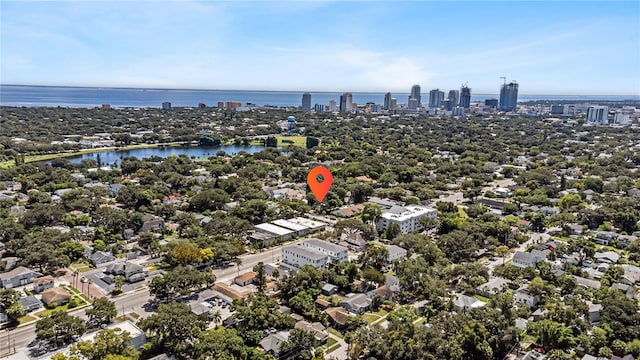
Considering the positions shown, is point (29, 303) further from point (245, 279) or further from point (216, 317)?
point (245, 279)

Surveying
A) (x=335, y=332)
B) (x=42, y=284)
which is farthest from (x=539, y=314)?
(x=42, y=284)

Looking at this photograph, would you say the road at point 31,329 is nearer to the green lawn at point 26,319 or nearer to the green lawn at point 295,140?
Answer: the green lawn at point 26,319

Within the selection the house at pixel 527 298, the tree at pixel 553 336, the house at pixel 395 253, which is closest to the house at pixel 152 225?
the house at pixel 395 253

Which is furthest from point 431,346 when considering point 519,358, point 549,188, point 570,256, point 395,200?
point 549,188

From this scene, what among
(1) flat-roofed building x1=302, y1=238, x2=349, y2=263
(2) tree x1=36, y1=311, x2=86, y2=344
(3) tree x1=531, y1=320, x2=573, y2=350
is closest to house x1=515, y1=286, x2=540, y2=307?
(3) tree x1=531, y1=320, x2=573, y2=350

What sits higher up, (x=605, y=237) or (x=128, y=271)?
(x=605, y=237)
